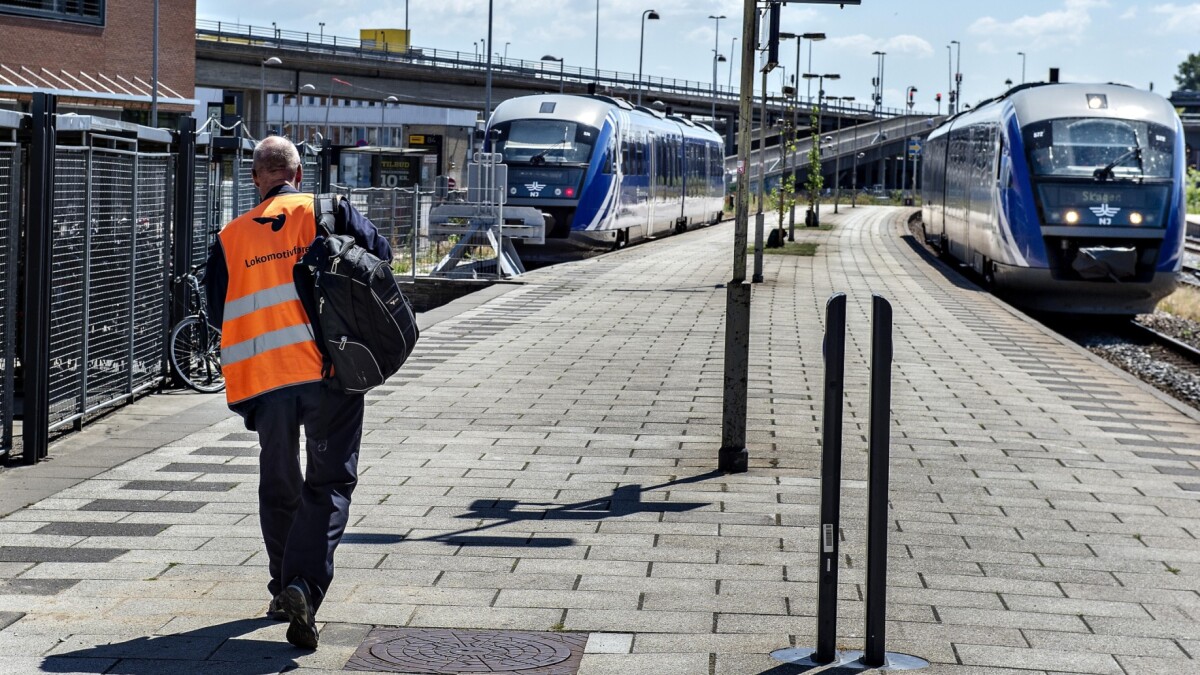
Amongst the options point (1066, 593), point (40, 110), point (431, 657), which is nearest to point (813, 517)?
point (1066, 593)

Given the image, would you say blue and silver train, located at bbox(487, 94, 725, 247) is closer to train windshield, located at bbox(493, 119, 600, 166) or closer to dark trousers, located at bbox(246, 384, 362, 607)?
train windshield, located at bbox(493, 119, 600, 166)

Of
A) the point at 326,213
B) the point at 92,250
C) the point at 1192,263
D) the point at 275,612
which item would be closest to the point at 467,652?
the point at 275,612

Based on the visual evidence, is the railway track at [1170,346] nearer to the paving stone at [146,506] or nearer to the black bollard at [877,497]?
the paving stone at [146,506]

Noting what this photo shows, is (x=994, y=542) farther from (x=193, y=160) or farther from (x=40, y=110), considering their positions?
(x=193, y=160)

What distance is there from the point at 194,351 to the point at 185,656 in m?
7.11

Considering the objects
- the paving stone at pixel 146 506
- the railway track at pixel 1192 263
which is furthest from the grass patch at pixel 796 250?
the paving stone at pixel 146 506

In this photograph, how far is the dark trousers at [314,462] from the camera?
534 cm

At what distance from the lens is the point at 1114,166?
72.3ft

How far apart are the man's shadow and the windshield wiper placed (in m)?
18.5

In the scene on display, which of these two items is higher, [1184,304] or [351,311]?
[351,311]

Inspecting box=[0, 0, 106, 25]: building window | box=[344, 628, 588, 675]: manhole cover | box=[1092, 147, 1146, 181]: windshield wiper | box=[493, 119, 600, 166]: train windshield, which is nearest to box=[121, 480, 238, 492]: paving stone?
box=[344, 628, 588, 675]: manhole cover

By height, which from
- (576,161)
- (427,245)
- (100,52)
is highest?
(100,52)

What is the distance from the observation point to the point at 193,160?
39.2ft

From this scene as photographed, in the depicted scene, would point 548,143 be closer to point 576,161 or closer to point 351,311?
point 576,161
